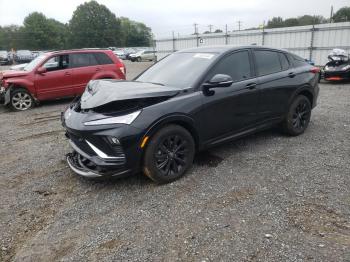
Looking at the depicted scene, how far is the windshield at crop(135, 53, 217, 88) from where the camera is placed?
4.23 m

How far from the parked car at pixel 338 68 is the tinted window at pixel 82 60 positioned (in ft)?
29.2

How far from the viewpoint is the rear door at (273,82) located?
16.0ft

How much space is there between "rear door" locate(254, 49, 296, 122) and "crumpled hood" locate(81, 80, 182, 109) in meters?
1.62

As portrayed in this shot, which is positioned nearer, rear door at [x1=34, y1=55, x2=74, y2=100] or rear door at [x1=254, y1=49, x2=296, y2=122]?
rear door at [x1=254, y1=49, x2=296, y2=122]

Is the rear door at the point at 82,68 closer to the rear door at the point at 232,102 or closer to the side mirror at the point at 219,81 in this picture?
the rear door at the point at 232,102

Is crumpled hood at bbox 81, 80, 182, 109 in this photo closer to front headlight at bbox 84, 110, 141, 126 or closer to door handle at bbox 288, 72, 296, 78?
front headlight at bbox 84, 110, 141, 126

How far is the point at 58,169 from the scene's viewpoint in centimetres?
454

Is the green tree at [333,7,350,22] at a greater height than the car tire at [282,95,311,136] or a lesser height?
greater

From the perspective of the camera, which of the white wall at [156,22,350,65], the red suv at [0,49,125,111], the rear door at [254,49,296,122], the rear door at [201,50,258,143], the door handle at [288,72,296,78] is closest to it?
the rear door at [201,50,258,143]

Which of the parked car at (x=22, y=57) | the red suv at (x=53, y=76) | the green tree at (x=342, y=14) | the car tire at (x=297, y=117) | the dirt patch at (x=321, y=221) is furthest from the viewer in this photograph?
the green tree at (x=342, y=14)

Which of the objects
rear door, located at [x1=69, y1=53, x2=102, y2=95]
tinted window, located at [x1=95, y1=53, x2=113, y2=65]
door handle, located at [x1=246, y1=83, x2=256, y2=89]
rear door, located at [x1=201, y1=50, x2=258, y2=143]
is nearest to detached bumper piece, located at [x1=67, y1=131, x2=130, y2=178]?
rear door, located at [x1=201, y1=50, x2=258, y2=143]

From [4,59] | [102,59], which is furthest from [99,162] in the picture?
[4,59]

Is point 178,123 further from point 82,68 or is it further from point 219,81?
point 82,68

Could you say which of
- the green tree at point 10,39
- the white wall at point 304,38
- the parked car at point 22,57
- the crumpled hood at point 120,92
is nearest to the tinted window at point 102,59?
the crumpled hood at point 120,92
